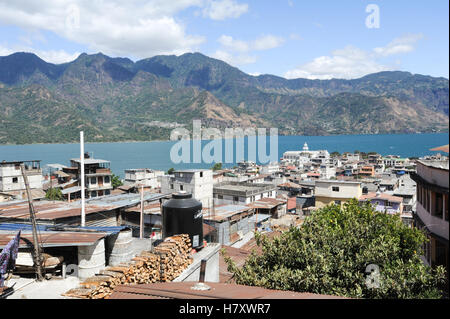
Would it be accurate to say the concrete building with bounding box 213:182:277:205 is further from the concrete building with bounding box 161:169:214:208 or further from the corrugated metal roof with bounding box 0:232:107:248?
the corrugated metal roof with bounding box 0:232:107:248

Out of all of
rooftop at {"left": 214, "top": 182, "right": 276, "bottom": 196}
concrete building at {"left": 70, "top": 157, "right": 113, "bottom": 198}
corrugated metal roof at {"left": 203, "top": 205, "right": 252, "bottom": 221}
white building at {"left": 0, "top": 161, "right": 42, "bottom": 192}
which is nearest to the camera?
corrugated metal roof at {"left": 203, "top": 205, "right": 252, "bottom": 221}

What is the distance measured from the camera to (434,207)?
7891 millimetres

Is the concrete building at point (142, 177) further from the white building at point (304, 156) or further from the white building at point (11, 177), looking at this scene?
the white building at point (304, 156)

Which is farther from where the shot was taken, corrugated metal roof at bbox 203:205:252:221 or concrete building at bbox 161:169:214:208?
concrete building at bbox 161:169:214:208

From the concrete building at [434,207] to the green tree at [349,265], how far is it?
0.39 metres

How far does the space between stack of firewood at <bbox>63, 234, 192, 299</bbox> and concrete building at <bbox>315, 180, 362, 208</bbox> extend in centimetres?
2723

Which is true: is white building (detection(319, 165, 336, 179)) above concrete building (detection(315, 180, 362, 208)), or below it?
below

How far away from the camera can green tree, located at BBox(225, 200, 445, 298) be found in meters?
6.59

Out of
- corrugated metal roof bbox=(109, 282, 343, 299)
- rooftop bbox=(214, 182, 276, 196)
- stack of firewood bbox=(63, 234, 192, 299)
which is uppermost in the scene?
corrugated metal roof bbox=(109, 282, 343, 299)

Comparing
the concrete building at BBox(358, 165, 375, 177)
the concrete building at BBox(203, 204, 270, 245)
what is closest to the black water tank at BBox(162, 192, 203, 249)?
the concrete building at BBox(203, 204, 270, 245)

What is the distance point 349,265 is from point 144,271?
4.60 meters
